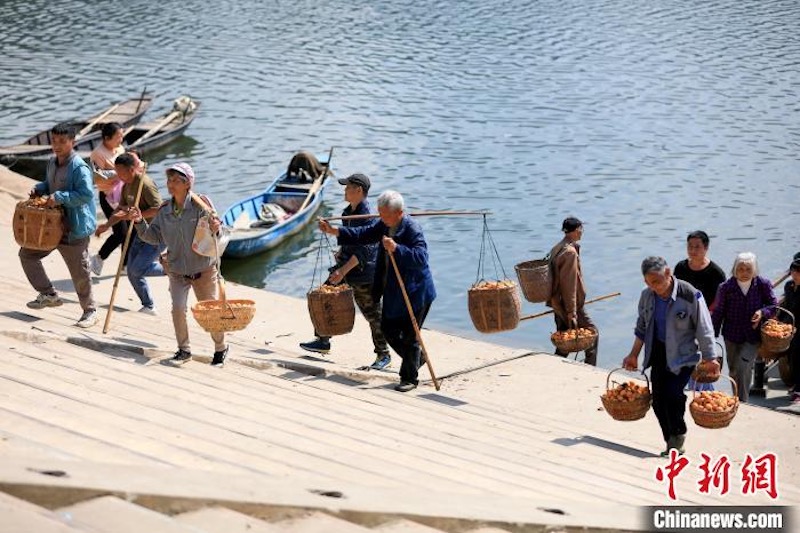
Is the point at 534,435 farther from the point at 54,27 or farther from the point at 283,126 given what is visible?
the point at 54,27

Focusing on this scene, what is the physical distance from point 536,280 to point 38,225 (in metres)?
4.87

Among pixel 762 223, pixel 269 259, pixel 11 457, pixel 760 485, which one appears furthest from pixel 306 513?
pixel 762 223

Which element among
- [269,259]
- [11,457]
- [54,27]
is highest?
[54,27]

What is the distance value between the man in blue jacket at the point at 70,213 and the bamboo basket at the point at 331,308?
6.87 ft

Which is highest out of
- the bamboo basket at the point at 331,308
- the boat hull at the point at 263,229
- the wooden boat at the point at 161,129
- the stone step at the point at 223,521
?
the wooden boat at the point at 161,129

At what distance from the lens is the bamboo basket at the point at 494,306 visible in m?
12.4

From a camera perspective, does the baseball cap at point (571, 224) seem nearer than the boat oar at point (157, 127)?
Yes

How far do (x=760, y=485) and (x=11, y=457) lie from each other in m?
5.46

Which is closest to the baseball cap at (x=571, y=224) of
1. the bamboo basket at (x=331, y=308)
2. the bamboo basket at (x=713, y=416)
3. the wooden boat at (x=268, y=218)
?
the bamboo basket at (x=331, y=308)

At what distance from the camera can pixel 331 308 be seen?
12391 mm

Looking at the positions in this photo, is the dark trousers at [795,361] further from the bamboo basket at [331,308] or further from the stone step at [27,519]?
the stone step at [27,519]

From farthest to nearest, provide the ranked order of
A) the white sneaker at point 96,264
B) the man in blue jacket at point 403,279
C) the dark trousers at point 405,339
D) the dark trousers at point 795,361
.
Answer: the white sneaker at point 96,264 < the dark trousers at point 795,361 < the dark trousers at point 405,339 < the man in blue jacket at point 403,279

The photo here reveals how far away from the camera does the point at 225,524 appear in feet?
19.0

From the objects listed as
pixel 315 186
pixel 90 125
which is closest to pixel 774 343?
pixel 315 186
